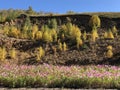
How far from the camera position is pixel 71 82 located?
13.7 metres

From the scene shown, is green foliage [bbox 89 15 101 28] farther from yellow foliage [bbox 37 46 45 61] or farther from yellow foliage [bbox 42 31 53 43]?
yellow foliage [bbox 37 46 45 61]

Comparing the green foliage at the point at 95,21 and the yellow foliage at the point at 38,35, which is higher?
the green foliage at the point at 95,21

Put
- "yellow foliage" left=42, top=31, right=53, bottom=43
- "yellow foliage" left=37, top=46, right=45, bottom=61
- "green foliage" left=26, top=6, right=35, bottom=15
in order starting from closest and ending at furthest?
"yellow foliage" left=37, top=46, right=45, bottom=61 < "yellow foliage" left=42, top=31, right=53, bottom=43 < "green foliage" left=26, top=6, right=35, bottom=15

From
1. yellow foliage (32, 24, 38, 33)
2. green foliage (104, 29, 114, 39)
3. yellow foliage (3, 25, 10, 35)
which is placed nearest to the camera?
green foliage (104, 29, 114, 39)

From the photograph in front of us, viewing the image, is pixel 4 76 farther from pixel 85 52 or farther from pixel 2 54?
pixel 85 52

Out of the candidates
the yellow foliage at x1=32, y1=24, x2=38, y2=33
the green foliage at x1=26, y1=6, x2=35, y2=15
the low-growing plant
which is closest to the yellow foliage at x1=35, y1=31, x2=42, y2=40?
the yellow foliage at x1=32, y1=24, x2=38, y2=33

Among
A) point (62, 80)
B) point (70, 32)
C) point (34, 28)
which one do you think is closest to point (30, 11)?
point (34, 28)

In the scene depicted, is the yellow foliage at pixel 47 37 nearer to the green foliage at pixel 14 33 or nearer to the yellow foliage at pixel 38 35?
the yellow foliage at pixel 38 35

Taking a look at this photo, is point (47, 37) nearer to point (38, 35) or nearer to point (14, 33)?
point (38, 35)

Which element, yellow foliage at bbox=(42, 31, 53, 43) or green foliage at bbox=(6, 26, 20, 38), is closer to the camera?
yellow foliage at bbox=(42, 31, 53, 43)

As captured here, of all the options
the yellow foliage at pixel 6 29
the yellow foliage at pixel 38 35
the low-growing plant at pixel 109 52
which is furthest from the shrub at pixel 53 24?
the low-growing plant at pixel 109 52

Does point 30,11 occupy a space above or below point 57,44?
above

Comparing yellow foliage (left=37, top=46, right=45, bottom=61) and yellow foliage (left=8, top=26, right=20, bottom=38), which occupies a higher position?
yellow foliage (left=8, top=26, right=20, bottom=38)

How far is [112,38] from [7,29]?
8022 mm
